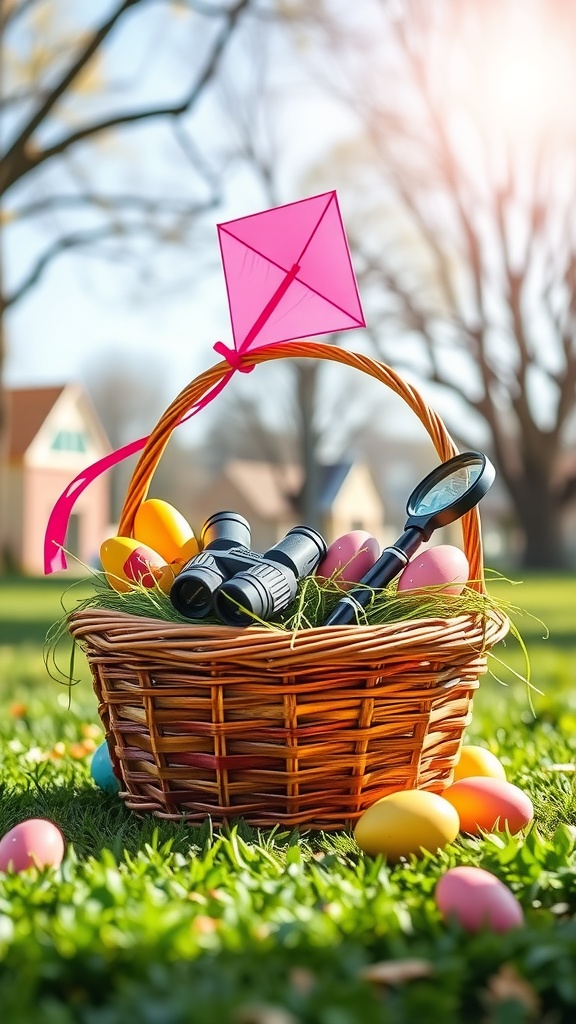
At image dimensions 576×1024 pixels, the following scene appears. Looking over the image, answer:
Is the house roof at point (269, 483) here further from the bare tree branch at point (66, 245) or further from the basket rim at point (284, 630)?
the basket rim at point (284, 630)

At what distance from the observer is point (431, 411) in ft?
6.76

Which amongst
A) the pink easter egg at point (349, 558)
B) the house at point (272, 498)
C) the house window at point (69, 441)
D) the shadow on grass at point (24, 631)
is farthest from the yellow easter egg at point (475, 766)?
the house at point (272, 498)

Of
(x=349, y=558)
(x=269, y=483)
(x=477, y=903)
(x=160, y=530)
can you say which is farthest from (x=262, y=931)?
(x=269, y=483)

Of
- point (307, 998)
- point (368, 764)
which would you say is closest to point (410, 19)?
point (368, 764)

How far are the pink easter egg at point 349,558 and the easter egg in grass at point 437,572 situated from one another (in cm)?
9

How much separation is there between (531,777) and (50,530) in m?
1.24

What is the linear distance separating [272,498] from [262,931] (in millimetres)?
33061

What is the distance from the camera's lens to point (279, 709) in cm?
174

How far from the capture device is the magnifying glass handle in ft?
6.11

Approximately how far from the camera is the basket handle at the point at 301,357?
204 cm

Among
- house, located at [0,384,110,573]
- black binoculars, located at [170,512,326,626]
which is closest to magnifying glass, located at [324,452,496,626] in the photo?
black binoculars, located at [170,512,326,626]

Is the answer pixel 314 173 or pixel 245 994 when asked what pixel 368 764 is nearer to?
pixel 245 994

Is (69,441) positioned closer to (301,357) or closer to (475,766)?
(301,357)

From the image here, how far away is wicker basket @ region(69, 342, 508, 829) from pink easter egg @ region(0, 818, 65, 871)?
9.8 inches
